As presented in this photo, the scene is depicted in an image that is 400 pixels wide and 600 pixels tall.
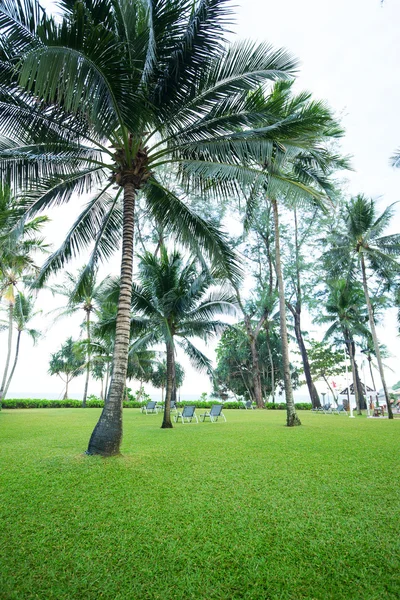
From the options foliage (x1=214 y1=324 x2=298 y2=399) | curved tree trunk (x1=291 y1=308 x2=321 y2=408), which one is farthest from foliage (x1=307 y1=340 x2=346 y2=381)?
curved tree trunk (x1=291 y1=308 x2=321 y2=408)

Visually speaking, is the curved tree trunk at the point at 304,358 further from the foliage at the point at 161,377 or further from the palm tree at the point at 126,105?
the palm tree at the point at 126,105

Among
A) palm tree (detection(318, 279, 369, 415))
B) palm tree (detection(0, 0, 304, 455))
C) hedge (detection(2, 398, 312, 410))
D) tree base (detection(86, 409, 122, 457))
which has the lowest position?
tree base (detection(86, 409, 122, 457))

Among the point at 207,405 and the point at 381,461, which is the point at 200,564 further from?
the point at 207,405

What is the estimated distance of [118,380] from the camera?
6.17 m

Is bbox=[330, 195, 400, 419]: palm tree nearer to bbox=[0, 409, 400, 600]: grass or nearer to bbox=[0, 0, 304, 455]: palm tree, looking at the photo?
bbox=[0, 0, 304, 455]: palm tree

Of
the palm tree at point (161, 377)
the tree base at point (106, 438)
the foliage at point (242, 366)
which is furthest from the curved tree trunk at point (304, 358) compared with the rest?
the tree base at point (106, 438)

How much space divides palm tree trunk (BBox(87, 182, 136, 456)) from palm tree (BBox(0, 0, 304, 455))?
19 mm

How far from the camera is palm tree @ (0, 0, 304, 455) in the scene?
16.3 feet

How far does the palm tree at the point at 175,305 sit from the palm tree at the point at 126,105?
4498mm

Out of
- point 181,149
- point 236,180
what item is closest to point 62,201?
point 181,149

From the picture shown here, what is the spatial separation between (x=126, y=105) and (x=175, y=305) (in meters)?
8.07

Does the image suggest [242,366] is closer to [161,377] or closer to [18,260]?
[161,377]

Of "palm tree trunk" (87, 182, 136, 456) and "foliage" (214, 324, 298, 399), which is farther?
"foliage" (214, 324, 298, 399)

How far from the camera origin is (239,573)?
2.55 metres
